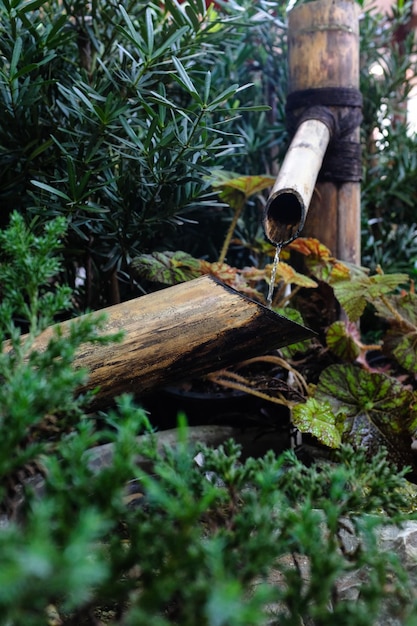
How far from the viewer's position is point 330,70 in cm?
216

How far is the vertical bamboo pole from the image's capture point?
2158 millimetres

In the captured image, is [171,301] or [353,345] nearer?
[171,301]

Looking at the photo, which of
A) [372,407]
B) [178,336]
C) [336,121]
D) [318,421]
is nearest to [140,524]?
[178,336]

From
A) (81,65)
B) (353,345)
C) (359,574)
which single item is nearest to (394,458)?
(353,345)

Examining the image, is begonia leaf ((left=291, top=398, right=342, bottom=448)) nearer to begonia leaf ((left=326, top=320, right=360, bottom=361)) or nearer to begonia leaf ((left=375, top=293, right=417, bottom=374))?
begonia leaf ((left=326, top=320, right=360, bottom=361))

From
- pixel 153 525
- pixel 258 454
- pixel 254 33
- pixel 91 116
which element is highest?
pixel 254 33

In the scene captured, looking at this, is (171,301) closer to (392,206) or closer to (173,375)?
(173,375)

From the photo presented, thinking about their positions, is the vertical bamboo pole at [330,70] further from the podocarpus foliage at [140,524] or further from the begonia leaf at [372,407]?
the podocarpus foliage at [140,524]

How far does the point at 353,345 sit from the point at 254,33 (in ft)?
5.50

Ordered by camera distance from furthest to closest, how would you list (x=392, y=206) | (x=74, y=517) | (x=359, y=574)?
(x=392, y=206)
(x=359, y=574)
(x=74, y=517)

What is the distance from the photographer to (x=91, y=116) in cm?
157

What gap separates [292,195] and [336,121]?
63 centimetres

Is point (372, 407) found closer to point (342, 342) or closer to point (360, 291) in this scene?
point (342, 342)

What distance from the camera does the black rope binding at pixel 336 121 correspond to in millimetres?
2150
